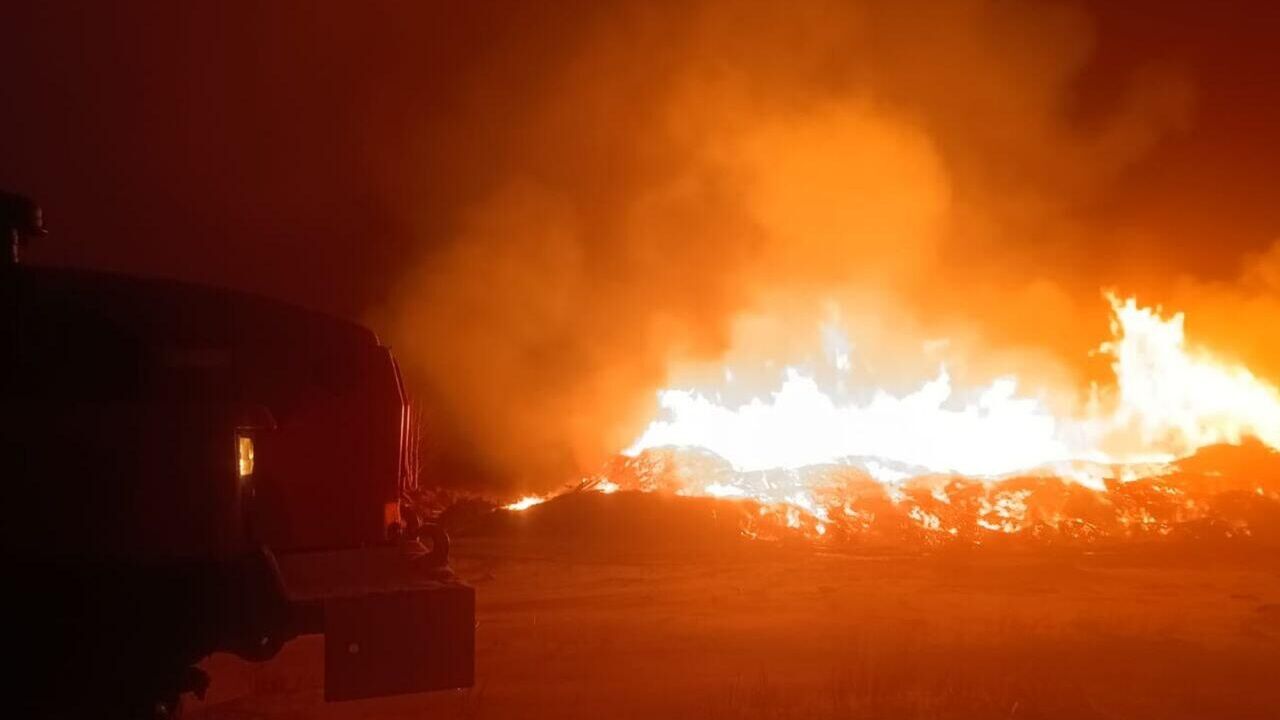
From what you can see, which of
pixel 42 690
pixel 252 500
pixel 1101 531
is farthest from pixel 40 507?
pixel 1101 531

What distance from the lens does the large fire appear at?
23.7 metres

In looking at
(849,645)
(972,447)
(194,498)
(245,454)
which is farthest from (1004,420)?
(194,498)

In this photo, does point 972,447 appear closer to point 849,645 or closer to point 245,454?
point 849,645

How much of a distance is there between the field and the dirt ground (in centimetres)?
3

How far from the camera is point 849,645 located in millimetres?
10680

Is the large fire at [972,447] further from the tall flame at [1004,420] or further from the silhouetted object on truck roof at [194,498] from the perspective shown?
the silhouetted object on truck roof at [194,498]

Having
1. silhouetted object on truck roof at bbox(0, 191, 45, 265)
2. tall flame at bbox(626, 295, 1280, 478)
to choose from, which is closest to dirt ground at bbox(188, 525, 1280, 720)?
silhouetted object on truck roof at bbox(0, 191, 45, 265)

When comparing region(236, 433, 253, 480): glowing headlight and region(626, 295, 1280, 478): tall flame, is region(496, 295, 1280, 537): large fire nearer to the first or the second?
region(626, 295, 1280, 478): tall flame

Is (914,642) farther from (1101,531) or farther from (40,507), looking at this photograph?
(1101,531)

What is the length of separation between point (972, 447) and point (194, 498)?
95.3 feet

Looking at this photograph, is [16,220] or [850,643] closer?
[16,220]

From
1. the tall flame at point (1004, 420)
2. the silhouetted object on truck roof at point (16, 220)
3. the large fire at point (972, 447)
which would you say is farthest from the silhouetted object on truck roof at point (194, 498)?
the tall flame at point (1004, 420)

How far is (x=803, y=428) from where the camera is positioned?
98.9 feet

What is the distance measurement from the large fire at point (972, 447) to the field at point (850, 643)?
187 inches
